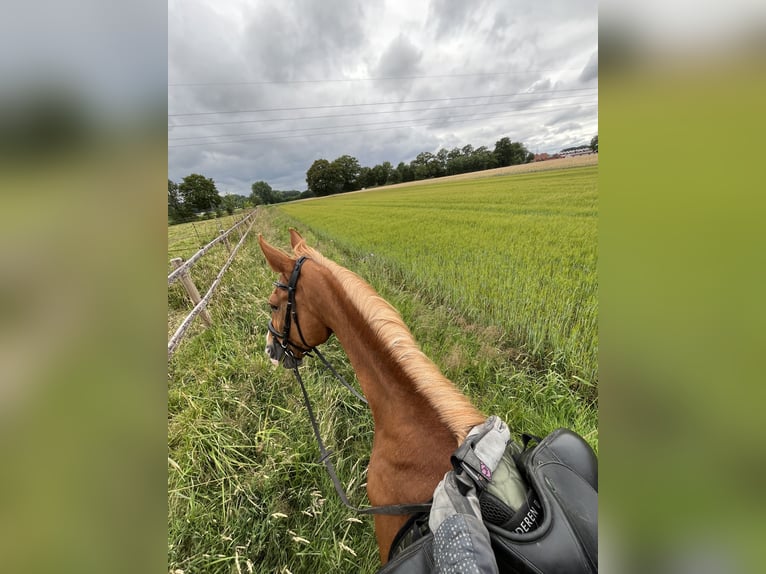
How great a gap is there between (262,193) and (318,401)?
54.7 m

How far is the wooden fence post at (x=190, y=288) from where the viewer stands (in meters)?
4.26

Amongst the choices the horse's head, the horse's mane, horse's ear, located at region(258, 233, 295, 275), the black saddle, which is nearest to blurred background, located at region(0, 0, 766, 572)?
the black saddle

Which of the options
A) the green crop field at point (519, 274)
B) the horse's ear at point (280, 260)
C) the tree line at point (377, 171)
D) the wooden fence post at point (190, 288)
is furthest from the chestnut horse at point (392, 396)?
the tree line at point (377, 171)

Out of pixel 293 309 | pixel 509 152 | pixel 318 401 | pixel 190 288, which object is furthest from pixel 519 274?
pixel 509 152

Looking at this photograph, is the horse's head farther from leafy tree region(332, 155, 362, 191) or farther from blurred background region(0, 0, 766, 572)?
leafy tree region(332, 155, 362, 191)

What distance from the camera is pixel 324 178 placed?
51.7m

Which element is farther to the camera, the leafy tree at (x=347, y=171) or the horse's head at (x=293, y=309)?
the leafy tree at (x=347, y=171)
